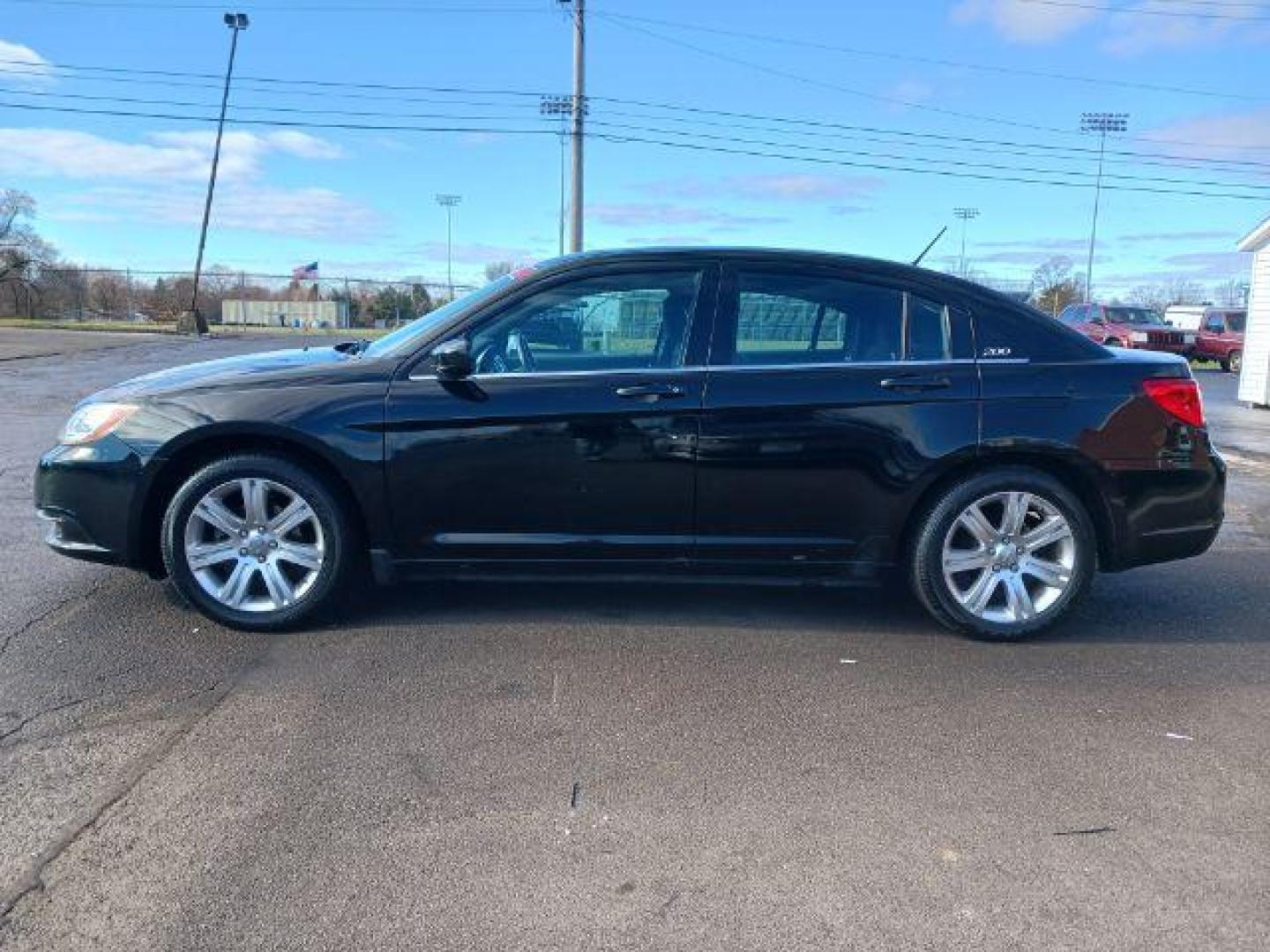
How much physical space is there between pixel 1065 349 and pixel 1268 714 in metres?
1.71

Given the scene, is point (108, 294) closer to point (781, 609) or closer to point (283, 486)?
point (283, 486)

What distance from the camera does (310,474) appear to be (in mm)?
4504

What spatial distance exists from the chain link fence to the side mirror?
148 ft

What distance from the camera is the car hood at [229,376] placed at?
14.7ft

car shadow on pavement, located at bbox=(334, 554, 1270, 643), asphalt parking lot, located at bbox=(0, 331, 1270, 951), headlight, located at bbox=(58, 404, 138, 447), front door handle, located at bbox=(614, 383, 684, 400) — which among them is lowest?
asphalt parking lot, located at bbox=(0, 331, 1270, 951)

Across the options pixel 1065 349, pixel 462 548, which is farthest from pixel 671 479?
pixel 1065 349

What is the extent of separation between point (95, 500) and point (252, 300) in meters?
53.1

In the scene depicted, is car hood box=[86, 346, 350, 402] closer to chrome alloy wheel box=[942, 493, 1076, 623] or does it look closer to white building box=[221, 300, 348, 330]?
chrome alloy wheel box=[942, 493, 1076, 623]

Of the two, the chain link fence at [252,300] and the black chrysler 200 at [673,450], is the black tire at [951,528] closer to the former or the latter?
the black chrysler 200 at [673,450]

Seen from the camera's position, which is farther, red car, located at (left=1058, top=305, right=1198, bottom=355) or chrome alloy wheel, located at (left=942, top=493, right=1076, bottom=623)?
red car, located at (left=1058, top=305, right=1198, bottom=355)

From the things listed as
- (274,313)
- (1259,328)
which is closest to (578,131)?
(1259,328)

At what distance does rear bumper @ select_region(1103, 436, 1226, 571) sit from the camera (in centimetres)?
466

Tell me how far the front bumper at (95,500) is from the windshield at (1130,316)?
31.3m

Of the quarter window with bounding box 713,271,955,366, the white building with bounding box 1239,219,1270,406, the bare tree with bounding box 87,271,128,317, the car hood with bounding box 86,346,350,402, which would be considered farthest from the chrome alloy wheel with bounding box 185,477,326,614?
the bare tree with bounding box 87,271,128,317
